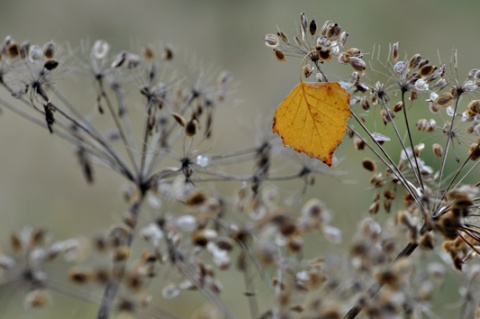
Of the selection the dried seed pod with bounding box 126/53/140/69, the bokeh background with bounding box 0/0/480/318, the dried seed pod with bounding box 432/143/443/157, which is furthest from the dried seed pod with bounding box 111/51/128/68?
the bokeh background with bounding box 0/0/480/318

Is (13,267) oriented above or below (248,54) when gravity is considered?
above

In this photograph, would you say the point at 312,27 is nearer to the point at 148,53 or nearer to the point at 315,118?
the point at 315,118

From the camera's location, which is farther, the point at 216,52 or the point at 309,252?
the point at 216,52

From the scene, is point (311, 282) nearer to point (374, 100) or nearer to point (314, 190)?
point (374, 100)

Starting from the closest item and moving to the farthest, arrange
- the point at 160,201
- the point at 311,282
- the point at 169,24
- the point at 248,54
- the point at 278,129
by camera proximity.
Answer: the point at 311,282
the point at 278,129
the point at 160,201
the point at 248,54
the point at 169,24

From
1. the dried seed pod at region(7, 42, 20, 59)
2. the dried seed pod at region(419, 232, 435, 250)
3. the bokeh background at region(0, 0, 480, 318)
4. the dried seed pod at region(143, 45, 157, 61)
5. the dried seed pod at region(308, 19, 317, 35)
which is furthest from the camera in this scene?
the bokeh background at region(0, 0, 480, 318)

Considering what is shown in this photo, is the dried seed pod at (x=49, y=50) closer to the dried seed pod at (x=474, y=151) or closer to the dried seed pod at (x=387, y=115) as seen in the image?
the dried seed pod at (x=387, y=115)

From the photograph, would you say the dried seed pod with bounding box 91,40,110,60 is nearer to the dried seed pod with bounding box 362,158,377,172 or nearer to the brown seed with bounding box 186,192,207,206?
the brown seed with bounding box 186,192,207,206

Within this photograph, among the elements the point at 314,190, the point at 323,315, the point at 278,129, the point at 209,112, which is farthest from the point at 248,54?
the point at 323,315
